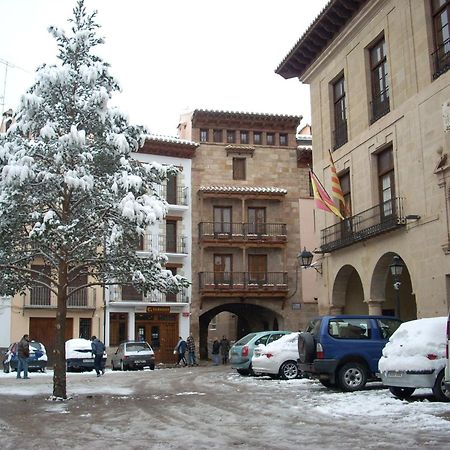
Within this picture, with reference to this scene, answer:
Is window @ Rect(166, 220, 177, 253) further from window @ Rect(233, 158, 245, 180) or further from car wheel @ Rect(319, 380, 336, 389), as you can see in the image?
car wheel @ Rect(319, 380, 336, 389)

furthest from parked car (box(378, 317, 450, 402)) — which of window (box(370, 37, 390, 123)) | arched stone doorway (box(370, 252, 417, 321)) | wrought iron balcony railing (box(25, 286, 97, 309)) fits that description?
wrought iron balcony railing (box(25, 286, 97, 309))

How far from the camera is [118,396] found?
16.1 m

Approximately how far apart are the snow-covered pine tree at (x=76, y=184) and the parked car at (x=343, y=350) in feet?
11.4

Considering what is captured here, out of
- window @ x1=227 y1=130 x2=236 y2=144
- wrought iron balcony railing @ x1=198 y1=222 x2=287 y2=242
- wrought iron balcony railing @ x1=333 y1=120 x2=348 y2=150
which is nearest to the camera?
wrought iron balcony railing @ x1=333 y1=120 x2=348 y2=150

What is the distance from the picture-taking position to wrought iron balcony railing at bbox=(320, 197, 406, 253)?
2120 centimetres

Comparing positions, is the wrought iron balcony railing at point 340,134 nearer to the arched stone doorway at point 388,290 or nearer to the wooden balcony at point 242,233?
the arched stone doorway at point 388,290

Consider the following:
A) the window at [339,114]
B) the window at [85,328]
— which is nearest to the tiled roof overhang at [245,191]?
the window at [85,328]

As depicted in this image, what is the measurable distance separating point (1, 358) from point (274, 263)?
55.9 ft

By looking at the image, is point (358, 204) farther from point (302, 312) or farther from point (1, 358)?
point (1, 358)

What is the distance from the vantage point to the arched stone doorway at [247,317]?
1703 inches

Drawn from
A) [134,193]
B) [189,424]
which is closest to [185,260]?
[134,193]

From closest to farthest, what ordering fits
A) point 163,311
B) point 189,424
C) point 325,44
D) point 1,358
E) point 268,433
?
point 268,433, point 189,424, point 325,44, point 1,358, point 163,311

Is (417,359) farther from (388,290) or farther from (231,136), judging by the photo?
(231,136)

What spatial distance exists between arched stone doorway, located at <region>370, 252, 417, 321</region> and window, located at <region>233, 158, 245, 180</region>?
1932cm
